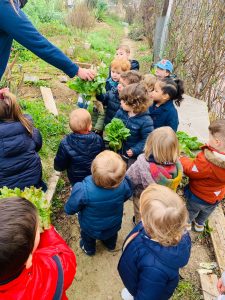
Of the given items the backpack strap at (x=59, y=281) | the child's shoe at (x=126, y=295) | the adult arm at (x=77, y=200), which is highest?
the backpack strap at (x=59, y=281)

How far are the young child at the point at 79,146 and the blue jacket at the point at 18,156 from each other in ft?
1.01

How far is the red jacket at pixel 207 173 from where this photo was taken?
2.89 m

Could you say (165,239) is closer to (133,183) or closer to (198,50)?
(133,183)

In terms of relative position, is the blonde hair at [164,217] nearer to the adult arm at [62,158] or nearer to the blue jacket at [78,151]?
the blue jacket at [78,151]

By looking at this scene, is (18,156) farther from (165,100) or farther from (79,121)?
(165,100)

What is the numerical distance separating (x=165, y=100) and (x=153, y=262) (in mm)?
2651

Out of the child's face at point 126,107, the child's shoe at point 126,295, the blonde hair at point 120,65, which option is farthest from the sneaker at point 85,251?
the blonde hair at point 120,65

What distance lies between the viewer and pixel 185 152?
14.8 ft

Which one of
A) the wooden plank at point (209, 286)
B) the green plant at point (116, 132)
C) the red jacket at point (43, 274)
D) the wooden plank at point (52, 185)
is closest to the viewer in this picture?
the red jacket at point (43, 274)

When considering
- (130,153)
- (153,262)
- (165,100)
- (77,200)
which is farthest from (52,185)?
(153,262)

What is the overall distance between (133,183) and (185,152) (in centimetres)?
171

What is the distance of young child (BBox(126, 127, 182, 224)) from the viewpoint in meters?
2.72

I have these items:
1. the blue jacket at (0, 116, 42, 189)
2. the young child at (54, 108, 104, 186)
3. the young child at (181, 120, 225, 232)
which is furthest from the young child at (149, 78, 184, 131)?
the blue jacket at (0, 116, 42, 189)

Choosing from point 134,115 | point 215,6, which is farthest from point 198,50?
point 134,115
